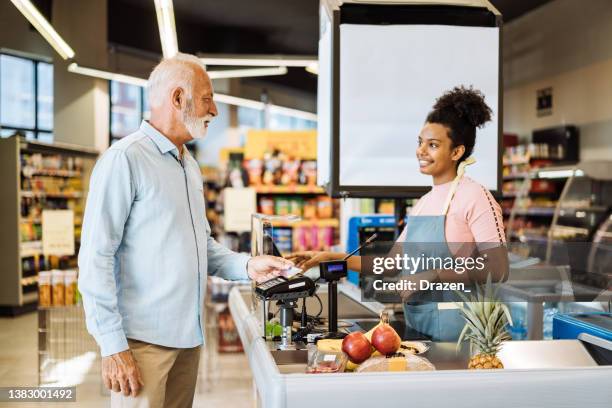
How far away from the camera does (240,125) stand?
22297 millimetres

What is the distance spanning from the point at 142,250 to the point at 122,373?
40cm

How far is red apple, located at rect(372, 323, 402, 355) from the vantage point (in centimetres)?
226

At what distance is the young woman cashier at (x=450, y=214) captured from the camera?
2.50 meters

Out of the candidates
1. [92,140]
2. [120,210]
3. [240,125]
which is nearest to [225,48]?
[92,140]

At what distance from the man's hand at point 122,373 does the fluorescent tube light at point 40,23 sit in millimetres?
5125

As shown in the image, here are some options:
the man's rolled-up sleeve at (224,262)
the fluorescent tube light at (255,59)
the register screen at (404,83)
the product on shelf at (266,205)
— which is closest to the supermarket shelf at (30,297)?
the product on shelf at (266,205)

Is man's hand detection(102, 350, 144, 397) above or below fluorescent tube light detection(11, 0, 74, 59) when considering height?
below

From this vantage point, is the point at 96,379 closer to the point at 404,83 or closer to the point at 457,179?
the point at 404,83

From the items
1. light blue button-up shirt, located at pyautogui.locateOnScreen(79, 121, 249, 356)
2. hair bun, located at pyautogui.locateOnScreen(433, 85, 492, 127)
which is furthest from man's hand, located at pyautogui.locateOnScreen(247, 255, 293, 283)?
hair bun, located at pyautogui.locateOnScreen(433, 85, 492, 127)

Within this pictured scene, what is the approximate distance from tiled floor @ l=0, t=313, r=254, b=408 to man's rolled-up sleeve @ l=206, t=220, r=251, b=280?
9.14ft

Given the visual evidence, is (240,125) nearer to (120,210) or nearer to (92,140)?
(92,140)

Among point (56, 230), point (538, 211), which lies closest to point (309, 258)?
point (56, 230)

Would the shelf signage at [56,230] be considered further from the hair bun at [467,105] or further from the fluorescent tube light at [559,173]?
the fluorescent tube light at [559,173]

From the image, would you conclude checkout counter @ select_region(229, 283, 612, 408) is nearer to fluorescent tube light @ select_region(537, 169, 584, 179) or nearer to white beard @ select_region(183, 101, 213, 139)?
white beard @ select_region(183, 101, 213, 139)
